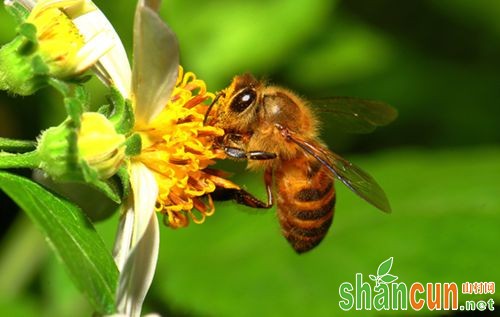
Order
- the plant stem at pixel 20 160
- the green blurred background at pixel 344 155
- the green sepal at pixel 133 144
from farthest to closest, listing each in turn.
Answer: the green blurred background at pixel 344 155 → the green sepal at pixel 133 144 → the plant stem at pixel 20 160

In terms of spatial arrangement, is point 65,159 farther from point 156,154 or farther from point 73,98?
point 156,154

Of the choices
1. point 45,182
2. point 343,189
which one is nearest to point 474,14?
point 343,189

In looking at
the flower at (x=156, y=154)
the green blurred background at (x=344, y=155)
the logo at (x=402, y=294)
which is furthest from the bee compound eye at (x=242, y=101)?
the logo at (x=402, y=294)

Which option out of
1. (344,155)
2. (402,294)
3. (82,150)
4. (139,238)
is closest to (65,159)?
(82,150)

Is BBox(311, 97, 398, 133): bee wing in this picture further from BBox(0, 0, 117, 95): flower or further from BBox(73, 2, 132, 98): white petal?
BBox(0, 0, 117, 95): flower

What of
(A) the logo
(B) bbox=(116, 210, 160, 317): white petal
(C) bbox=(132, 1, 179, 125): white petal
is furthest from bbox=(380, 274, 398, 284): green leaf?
(C) bbox=(132, 1, 179, 125): white petal

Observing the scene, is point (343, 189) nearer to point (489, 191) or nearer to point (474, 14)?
point (489, 191)

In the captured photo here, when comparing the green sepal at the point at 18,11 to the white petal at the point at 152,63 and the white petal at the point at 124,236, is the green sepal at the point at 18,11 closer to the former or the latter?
the white petal at the point at 152,63
